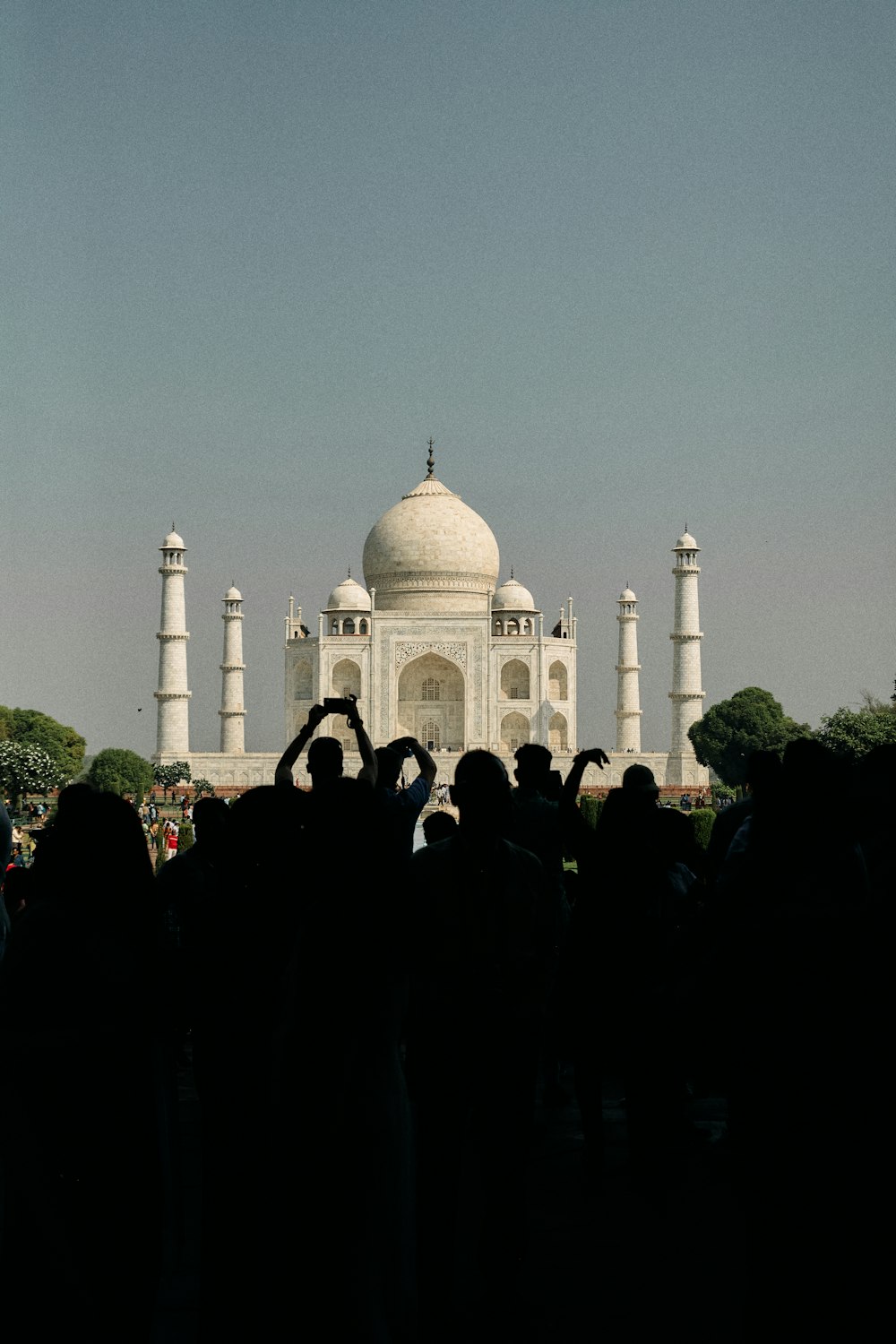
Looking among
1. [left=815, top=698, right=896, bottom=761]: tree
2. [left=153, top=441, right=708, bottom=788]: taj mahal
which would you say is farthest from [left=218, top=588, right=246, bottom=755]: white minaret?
[left=815, top=698, right=896, bottom=761]: tree

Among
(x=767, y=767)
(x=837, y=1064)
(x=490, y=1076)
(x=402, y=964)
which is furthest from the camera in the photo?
(x=767, y=767)

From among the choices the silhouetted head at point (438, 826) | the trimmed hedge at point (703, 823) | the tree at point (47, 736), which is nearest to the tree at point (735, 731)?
the tree at point (47, 736)

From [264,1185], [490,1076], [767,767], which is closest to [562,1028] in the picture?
[767,767]

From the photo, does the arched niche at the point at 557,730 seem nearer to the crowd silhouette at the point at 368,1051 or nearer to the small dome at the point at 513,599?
the small dome at the point at 513,599

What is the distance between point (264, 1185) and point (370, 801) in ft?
2.35

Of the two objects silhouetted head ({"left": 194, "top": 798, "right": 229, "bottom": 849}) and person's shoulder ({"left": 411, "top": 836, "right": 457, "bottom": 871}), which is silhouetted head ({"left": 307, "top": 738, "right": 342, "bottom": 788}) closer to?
silhouetted head ({"left": 194, "top": 798, "right": 229, "bottom": 849})

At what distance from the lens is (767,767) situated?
4176 mm

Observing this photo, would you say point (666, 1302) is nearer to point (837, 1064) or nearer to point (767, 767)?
point (837, 1064)

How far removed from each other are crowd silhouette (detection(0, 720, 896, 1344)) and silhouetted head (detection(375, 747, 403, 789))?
1.83 feet

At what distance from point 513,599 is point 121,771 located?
11.8m

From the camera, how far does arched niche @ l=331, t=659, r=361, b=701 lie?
39.2 metres

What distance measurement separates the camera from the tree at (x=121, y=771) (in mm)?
32969

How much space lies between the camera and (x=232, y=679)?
39906mm

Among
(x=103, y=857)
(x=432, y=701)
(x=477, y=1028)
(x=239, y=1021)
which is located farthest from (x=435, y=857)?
(x=432, y=701)
